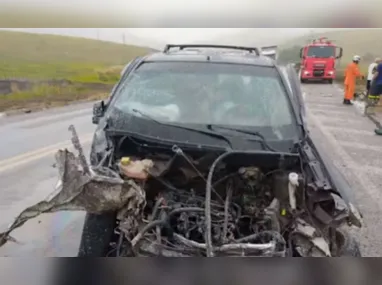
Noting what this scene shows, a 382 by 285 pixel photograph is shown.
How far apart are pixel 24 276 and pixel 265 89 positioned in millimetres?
2196

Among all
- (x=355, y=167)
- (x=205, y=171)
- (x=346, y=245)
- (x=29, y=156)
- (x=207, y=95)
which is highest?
(x=207, y=95)

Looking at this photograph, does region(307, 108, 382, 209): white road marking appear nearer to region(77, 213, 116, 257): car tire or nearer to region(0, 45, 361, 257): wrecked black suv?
region(0, 45, 361, 257): wrecked black suv

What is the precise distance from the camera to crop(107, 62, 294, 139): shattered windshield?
10.0 ft

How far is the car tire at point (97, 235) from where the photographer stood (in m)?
2.51

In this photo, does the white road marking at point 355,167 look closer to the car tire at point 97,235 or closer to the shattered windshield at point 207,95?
the shattered windshield at point 207,95

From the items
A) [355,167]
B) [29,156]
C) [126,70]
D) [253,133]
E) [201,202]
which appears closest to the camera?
[201,202]

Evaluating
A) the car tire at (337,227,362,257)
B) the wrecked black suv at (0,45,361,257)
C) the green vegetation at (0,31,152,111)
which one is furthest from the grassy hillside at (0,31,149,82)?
the car tire at (337,227,362,257)

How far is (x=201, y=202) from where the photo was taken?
2.63m

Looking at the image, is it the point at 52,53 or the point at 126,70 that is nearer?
the point at 52,53

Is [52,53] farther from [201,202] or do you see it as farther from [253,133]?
[253,133]

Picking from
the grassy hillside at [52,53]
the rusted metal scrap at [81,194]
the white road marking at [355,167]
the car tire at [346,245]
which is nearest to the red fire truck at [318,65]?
the white road marking at [355,167]

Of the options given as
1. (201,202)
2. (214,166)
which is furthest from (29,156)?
(214,166)

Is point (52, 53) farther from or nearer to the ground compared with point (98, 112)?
farther from the ground

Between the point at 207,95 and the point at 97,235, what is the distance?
1.12 metres
